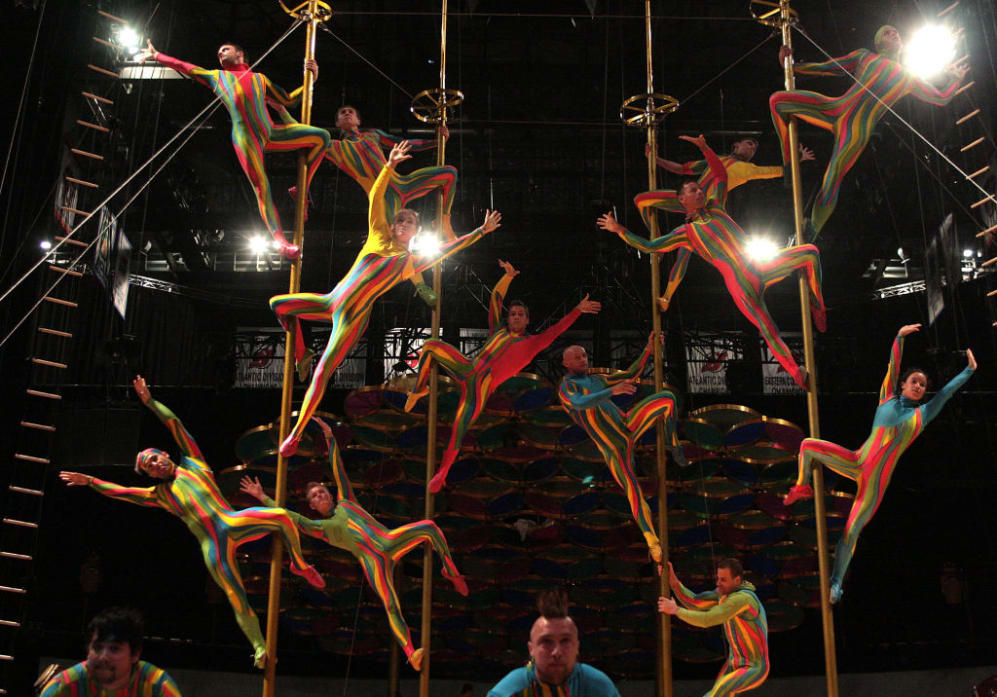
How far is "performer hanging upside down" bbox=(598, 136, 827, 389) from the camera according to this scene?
6266 mm

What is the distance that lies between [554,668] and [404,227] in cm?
403

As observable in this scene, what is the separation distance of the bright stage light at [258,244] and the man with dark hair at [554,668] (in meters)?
12.1

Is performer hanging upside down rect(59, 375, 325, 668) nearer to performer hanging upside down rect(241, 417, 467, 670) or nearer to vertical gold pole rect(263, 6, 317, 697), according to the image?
vertical gold pole rect(263, 6, 317, 697)

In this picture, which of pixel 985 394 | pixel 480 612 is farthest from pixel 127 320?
pixel 985 394

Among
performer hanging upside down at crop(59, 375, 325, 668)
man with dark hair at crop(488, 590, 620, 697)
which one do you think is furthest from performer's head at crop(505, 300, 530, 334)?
man with dark hair at crop(488, 590, 620, 697)

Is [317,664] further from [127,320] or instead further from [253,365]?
[127,320]

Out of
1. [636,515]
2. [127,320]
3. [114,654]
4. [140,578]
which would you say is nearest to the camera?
[114,654]

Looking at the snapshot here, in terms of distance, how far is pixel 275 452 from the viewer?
7641mm

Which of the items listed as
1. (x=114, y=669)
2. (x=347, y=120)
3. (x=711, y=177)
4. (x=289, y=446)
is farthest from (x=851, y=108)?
(x=114, y=669)

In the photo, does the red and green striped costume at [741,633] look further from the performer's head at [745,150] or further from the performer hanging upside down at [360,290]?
the performer's head at [745,150]

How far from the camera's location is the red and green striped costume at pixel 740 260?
6.25m

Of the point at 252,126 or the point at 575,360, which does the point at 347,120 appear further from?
the point at 575,360

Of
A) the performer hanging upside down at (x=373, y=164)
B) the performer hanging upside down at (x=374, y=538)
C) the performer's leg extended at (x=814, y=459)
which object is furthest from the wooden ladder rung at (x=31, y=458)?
the performer's leg extended at (x=814, y=459)

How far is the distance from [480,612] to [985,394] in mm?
5907
